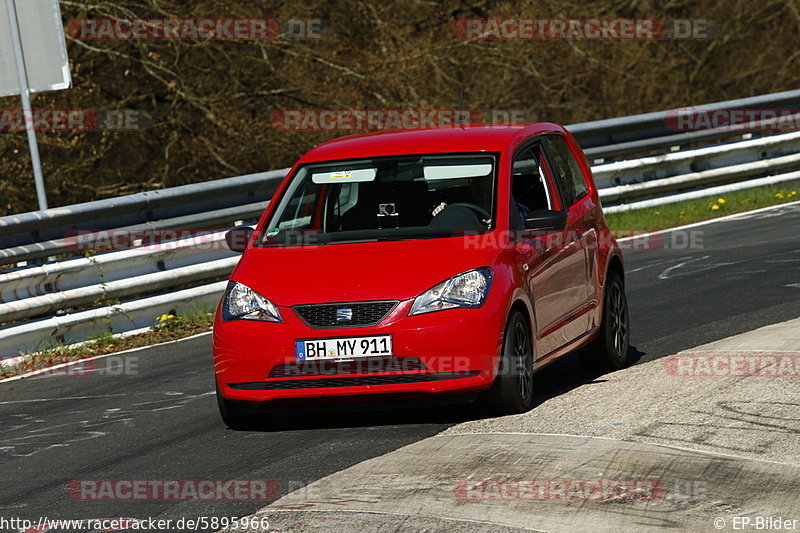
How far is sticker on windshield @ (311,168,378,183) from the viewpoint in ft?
29.0

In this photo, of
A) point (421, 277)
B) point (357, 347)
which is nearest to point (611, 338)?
point (421, 277)

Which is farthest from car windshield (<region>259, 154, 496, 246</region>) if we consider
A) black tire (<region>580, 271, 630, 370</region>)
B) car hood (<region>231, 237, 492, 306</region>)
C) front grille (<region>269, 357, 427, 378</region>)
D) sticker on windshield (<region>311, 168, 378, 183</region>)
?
black tire (<region>580, 271, 630, 370</region>)

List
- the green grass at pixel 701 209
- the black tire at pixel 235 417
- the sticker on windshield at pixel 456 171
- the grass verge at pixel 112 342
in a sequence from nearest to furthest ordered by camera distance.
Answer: the black tire at pixel 235 417 < the sticker on windshield at pixel 456 171 < the grass verge at pixel 112 342 < the green grass at pixel 701 209

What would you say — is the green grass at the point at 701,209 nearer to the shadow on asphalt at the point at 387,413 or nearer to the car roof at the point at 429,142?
the car roof at the point at 429,142

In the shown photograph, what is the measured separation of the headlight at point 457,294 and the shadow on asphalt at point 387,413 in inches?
19.8

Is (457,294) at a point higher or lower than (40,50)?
lower

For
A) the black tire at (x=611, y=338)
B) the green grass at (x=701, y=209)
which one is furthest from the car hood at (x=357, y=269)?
the green grass at (x=701, y=209)

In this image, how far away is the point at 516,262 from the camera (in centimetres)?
800

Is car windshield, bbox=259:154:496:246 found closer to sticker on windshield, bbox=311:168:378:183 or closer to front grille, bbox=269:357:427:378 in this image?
sticker on windshield, bbox=311:168:378:183

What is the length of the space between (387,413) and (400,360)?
2.85ft

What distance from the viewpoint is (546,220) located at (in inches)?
319

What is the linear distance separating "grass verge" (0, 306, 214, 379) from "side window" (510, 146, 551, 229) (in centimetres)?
427

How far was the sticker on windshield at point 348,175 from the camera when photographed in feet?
29.0

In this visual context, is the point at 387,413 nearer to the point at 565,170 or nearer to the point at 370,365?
the point at 370,365
